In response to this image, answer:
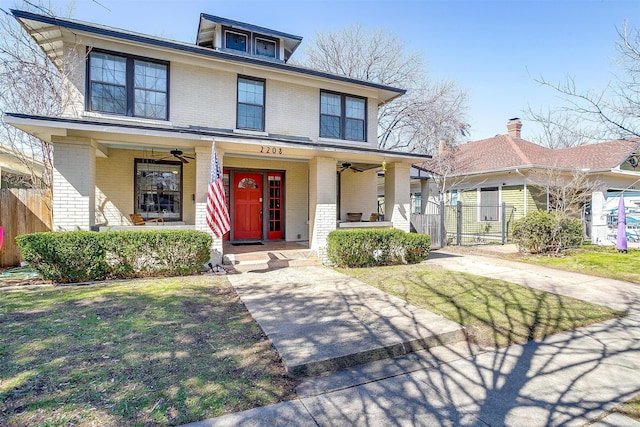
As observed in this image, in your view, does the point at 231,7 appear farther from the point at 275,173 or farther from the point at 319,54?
the point at 319,54

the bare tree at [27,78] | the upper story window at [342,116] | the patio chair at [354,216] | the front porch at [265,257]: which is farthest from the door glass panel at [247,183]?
the bare tree at [27,78]

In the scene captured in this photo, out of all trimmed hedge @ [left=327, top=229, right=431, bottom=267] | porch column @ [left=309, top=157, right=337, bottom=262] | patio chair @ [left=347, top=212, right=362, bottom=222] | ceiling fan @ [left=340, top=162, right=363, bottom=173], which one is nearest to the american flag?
porch column @ [left=309, top=157, right=337, bottom=262]

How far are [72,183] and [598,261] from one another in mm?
14273

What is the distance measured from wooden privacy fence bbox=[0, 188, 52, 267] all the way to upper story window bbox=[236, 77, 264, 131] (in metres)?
5.60

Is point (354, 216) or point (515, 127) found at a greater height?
point (515, 127)

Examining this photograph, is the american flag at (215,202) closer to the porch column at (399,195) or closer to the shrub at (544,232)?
the porch column at (399,195)

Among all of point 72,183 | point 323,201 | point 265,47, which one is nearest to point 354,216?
point 323,201

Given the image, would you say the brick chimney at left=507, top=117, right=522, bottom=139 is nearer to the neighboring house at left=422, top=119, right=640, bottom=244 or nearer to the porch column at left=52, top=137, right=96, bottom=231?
the neighboring house at left=422, top=119, right=640, bottom=244

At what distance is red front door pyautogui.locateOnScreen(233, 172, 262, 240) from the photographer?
11242 mm

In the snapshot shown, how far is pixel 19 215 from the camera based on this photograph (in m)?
8.21

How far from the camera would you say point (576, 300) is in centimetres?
590

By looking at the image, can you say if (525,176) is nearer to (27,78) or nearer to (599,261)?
(599,261)

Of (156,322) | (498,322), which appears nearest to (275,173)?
(156,322)

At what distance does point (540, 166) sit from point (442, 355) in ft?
44.3
